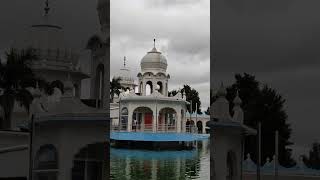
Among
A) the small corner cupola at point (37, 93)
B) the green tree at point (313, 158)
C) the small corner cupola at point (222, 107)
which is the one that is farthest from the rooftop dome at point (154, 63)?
the green tree at point (313, 158)

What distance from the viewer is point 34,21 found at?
3555 millimetres

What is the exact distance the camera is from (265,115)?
378 centimetres

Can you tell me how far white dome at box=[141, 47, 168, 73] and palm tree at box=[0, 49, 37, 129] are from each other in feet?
5.22

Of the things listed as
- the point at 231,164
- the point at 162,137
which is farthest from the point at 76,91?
the point at 162,137

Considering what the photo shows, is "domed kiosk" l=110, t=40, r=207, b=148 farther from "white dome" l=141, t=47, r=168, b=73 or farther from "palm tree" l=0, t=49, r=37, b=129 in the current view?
"palm tree" l=0, t=49, r=37, b=129

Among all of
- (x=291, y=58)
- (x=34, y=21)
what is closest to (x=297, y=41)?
(x=291, y=58)

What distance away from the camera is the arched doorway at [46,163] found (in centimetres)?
344

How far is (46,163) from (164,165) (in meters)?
2.74

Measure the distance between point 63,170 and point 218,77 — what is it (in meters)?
1.59

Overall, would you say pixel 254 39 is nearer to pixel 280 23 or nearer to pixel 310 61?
pixel 280 23

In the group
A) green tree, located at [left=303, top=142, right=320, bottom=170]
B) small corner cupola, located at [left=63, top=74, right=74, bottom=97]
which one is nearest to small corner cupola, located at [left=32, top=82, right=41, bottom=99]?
small corner cupola, located at [left=63, top=74, right=74, bottom=97]

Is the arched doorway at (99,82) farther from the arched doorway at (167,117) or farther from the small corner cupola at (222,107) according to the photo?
the arched doorway at (167,117)

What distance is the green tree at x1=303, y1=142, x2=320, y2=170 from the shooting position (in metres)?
3.57

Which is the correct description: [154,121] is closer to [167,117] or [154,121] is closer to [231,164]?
[167,117]
